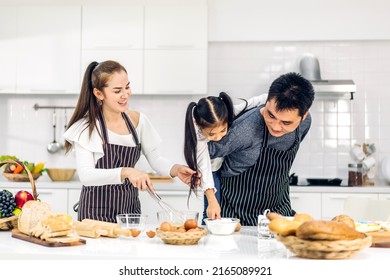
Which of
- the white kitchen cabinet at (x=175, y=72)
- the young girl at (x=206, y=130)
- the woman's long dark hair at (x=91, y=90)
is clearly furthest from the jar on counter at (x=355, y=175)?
the woman's long dark hair at (x=91, y=90)

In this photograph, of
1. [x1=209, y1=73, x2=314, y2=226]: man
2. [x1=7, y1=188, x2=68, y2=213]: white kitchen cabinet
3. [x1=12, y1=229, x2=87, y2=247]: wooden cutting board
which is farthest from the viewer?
[x1=7, y1=188, x2=68, y2=213]: white kitchen cabinet

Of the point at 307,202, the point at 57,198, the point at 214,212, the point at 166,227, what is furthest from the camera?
the point at 57,198

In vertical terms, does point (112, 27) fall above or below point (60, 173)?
above

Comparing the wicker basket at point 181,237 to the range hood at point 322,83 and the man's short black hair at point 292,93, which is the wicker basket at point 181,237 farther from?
the range hood at point 322,83

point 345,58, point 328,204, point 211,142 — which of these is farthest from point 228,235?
point 345,58

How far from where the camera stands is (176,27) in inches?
193

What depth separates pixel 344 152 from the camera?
511 cm

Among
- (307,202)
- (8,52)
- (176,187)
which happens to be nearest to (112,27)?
(8,52)

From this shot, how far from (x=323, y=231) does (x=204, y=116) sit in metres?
0.81

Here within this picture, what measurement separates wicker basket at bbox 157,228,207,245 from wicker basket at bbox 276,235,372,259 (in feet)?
1.12

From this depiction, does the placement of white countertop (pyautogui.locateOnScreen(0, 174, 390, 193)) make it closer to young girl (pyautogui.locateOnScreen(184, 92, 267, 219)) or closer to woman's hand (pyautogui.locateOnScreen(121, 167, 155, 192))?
young girl (pyautogui.locateOnScreen(184, 92, 267, 219))

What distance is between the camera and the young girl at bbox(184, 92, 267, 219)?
2451mm

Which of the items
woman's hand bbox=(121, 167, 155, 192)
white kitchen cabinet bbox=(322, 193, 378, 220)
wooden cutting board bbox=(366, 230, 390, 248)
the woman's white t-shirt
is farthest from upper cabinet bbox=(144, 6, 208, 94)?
wooden cutting board bbox=(366, 230, 390, 248)

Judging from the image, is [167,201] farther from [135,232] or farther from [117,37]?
[135,232]
